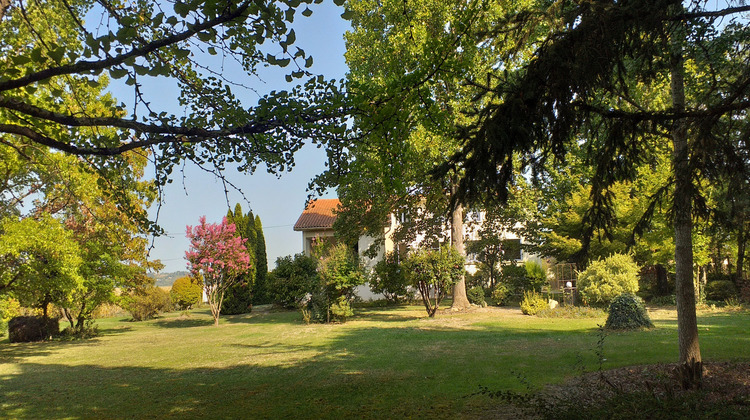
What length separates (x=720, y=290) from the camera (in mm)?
18547

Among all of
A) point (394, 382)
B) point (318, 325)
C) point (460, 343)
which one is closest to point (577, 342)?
point (460, 343)

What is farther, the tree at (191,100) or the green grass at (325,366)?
the green grass at (325,366)

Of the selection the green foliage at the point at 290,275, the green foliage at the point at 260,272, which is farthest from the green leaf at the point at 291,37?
→ the green foliage at the point at 260,272

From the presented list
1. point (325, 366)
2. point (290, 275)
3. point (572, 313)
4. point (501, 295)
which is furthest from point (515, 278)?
point (325, 366)

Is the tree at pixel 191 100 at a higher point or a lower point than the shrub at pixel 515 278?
higher

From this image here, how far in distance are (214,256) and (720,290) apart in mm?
20072

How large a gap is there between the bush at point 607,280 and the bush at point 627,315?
425 centimetres

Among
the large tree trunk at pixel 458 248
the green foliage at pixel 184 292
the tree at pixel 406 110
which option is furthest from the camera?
the green foliage at pixel 184 292

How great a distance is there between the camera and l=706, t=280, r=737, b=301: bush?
1838cm

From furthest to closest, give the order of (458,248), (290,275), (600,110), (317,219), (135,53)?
(317,219) < (290,275) < (458,248) < (600,110) < (135,53)

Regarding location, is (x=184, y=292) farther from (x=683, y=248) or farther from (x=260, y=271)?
(x=683, y=248)

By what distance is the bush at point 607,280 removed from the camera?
16438 mm

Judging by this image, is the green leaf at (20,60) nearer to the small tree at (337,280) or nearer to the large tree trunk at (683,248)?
the large tree trunk at (683,248)

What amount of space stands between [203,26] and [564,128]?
3.49 m
